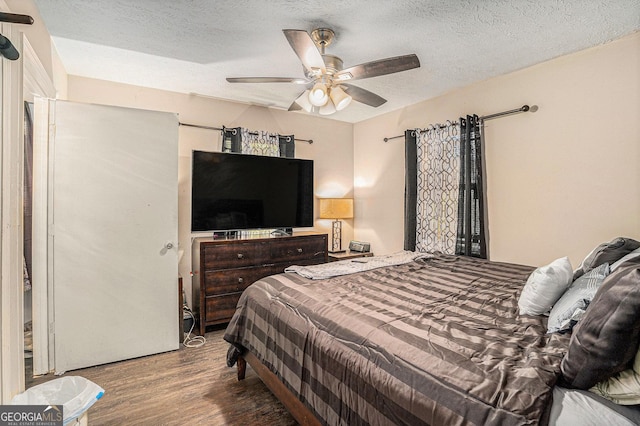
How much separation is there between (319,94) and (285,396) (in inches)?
75.9

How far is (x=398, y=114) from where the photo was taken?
164 inches

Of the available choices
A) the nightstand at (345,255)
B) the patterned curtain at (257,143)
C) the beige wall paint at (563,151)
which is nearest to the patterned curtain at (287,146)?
the patterned curtain at (257,143)

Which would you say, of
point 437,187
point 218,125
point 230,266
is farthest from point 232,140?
point 437,187

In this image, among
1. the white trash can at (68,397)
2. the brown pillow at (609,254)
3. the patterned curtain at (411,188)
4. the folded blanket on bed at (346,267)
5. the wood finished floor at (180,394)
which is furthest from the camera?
the patterned curtain at (411,188)

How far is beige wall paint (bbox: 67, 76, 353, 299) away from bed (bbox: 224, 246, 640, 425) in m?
1.96

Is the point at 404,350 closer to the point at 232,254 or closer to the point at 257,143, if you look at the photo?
the point at 232,254

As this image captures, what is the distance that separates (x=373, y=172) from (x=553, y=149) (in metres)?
2.22

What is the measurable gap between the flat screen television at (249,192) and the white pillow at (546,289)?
2.84 meters

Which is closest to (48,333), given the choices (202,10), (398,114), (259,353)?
(259,353)

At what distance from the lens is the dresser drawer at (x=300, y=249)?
359 centimetres

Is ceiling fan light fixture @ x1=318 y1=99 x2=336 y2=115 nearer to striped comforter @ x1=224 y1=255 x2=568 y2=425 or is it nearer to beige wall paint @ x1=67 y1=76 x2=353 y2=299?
striped comforter @ x1=224 y1=255 x2=568 y2=425

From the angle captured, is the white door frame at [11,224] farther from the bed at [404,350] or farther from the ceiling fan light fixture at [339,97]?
the ceiling fan light fixture at [339,97]

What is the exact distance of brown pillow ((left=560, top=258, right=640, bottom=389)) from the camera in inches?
35.1

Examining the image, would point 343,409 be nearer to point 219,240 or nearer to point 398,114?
point 219,240
